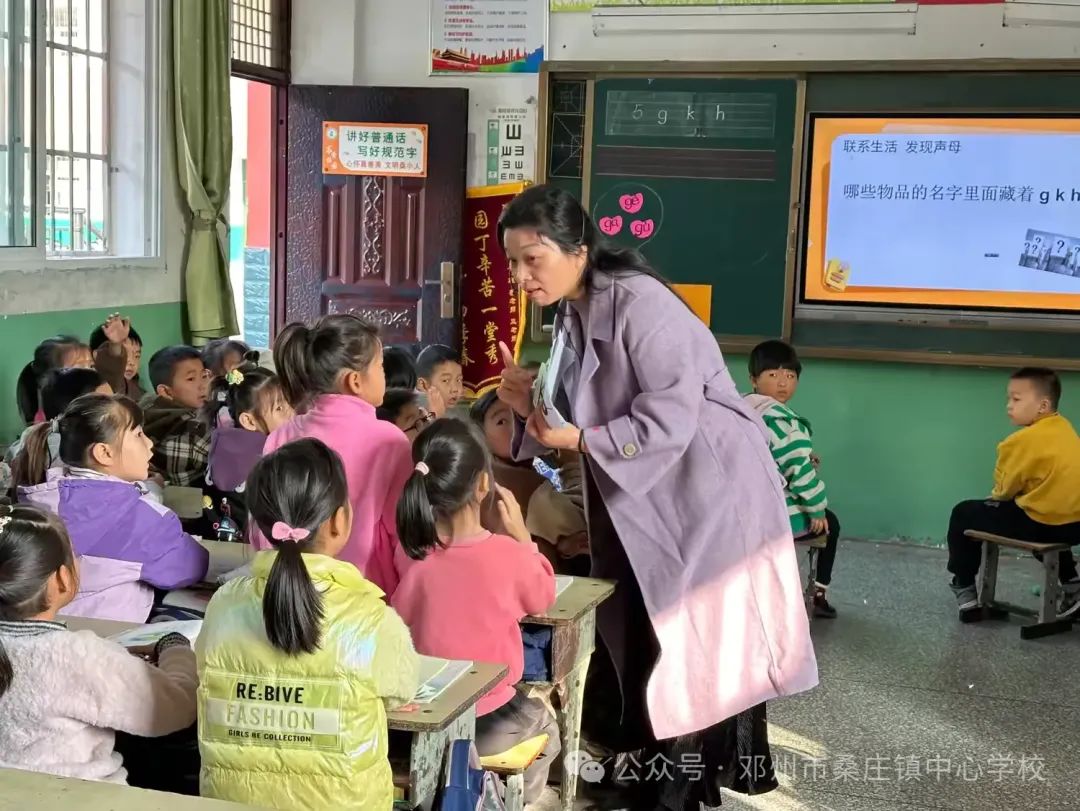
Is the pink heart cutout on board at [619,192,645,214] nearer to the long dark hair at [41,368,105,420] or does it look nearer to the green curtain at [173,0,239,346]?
the green curtain at [173,0,239,346]

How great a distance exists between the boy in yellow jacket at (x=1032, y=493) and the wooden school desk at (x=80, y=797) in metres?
3.50

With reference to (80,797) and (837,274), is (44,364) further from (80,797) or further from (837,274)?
(837,274)

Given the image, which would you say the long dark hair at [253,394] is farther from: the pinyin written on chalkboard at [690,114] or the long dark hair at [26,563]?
the pinyin written on chalkboard at [690,114]

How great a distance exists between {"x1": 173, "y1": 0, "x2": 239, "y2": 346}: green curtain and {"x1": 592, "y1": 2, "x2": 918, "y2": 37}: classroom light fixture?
1.71m

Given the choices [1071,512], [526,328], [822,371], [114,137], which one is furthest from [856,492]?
[114,137]

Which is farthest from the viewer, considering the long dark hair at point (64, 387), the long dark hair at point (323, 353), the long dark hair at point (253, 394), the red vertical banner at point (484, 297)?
the red vertical banner at point (484, 297)

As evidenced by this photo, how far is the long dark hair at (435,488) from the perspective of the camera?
2125 mm

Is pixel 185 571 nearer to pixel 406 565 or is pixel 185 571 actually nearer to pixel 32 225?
pixel 406 565

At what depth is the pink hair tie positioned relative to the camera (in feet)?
5.59

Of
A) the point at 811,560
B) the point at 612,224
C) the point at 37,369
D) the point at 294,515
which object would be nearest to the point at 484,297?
the point at 612,224

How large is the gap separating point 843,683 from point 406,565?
1.94 meters

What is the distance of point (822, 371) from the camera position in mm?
5531

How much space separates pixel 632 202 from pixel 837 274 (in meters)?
0.97

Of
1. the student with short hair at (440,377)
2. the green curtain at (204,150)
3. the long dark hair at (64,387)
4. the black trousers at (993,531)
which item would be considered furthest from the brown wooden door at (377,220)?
the long dark hair at (64,387)
